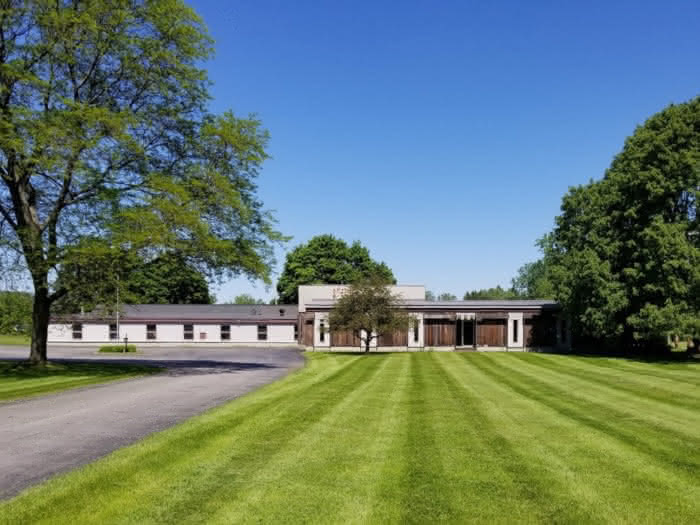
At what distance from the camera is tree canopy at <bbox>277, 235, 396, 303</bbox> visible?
9450 centimetres

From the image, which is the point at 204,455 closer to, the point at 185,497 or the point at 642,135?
the point at 185,497

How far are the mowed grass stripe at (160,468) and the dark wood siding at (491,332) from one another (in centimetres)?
3942

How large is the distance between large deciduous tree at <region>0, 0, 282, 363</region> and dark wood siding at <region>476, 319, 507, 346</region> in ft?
93.9

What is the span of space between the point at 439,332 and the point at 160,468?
4560cm

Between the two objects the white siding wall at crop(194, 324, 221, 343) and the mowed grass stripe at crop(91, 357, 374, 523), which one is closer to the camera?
the mowed grass stripe at crop(91, 357, 374, 523)

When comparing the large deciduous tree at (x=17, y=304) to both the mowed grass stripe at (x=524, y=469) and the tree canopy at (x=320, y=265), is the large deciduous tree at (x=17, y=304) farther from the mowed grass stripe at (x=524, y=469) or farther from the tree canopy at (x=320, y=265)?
the tree canopy at (x=320, y=265)

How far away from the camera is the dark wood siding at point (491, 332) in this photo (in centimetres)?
5294

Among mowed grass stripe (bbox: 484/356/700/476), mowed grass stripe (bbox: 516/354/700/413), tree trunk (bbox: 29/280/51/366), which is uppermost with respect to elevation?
tree trunk (bbox: 29/280/51/366)

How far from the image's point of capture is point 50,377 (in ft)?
83.1

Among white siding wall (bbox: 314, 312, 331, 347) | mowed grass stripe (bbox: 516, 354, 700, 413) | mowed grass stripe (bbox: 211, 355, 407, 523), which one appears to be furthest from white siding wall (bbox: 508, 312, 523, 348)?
mowed grass stripe (bbox: 211, 355, 407, 523)

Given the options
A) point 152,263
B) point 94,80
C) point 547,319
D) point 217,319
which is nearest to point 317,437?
point 152,263

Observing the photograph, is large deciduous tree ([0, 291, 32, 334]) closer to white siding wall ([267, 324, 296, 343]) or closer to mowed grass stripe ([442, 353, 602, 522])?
white siding wall ([267, 324, 296, 343])

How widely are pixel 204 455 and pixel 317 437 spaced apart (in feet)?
7.81

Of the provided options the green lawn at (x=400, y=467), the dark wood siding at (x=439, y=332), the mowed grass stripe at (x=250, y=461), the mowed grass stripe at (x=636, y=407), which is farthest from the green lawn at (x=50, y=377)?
the dark wood siding at (x=439, y=332)
